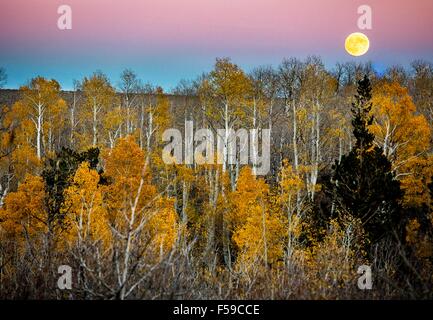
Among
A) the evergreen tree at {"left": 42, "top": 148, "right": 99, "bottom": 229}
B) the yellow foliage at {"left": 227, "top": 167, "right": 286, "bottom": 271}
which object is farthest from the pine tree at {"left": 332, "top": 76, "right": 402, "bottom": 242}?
the evergreen tree at {"left": 42, "top": 148, "right": 99, "bottom": 229}

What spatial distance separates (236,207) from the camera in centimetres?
2875

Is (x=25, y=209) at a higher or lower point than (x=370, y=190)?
lower

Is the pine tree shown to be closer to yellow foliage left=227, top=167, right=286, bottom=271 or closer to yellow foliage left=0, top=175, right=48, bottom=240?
yellow foliage left=227, top=167, right=286, bottom=271

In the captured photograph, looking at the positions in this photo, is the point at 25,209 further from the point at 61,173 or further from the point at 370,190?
the point at 370,190

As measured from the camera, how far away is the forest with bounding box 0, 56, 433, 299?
290 inches

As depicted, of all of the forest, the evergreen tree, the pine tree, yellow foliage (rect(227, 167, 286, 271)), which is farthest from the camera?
yellow foliage (rect(227, 167, 286, 271))

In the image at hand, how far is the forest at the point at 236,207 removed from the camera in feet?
24.2

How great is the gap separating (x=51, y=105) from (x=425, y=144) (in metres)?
31.0
